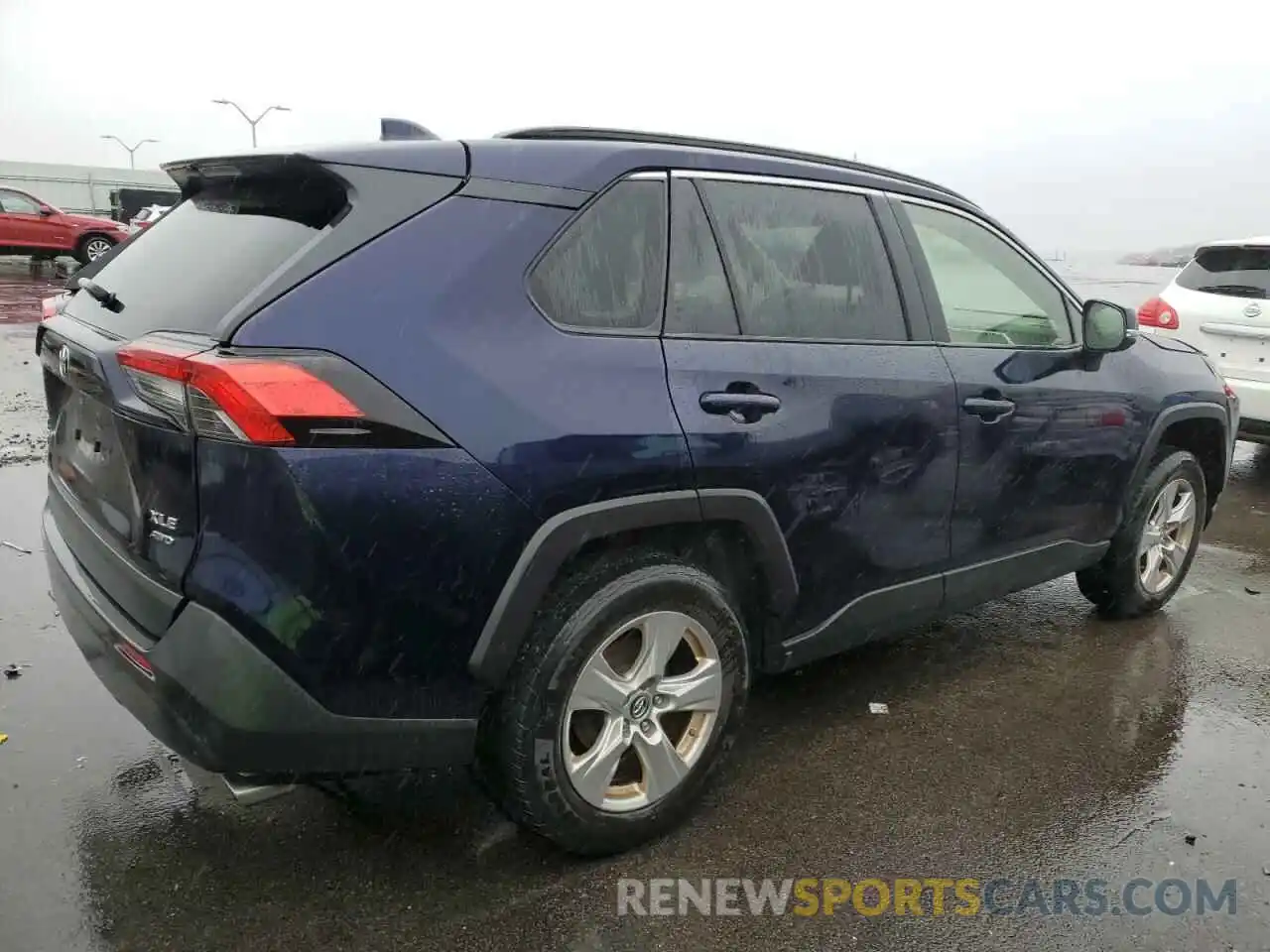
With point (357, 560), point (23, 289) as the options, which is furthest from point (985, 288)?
point (23, 289)

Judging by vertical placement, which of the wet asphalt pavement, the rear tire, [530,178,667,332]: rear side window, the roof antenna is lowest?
the rear tire

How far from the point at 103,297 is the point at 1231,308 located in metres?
6.78

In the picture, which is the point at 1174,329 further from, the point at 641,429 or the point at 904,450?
the point at 641,429

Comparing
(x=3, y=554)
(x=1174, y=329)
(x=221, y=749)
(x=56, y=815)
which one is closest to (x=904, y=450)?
(x=221, y=749)

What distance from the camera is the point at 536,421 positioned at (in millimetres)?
2199

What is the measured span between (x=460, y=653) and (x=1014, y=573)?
234cm

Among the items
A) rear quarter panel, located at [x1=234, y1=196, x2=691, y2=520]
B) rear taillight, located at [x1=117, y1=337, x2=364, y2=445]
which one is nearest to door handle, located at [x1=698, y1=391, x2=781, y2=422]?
rear quarter panel, located at [x1=234, y1=196, x2=691, y2=520]

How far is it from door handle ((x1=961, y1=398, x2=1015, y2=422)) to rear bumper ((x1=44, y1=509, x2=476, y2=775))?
1.99 metres

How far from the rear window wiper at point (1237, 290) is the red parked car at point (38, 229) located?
20.2 metres

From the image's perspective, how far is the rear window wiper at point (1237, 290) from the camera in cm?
645

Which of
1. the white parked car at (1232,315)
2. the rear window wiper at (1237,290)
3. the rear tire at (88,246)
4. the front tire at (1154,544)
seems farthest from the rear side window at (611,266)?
the rear tire at (88,246)

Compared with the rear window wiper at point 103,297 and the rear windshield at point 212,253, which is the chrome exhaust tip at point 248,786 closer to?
the rear windshield at point 212,253

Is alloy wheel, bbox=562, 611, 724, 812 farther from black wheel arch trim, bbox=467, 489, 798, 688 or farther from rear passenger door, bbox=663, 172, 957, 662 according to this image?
rear passenger door, bbox=663, 172, 957, 662

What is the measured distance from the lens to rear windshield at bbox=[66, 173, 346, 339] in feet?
7.18
